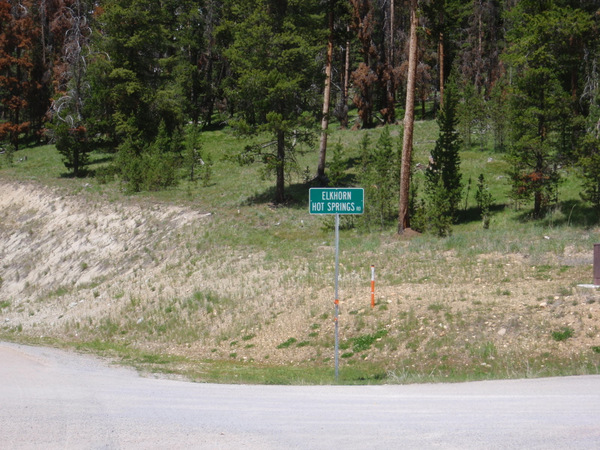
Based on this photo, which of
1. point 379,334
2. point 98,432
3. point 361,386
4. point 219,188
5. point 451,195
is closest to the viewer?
point 98,432

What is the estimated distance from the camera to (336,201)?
11477mm

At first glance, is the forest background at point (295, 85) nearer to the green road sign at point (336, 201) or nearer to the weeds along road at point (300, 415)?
the green road sign at point (336, 201)

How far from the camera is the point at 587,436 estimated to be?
6.22 metres

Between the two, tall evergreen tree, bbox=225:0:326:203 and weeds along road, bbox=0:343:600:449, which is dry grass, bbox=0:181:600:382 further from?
tall evergreen tree, bbox=225:0:326:203

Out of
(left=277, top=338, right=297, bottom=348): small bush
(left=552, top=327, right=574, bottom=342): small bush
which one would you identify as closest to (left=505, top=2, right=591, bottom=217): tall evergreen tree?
(left=552, top=327, right=574, bottom=342): small bush

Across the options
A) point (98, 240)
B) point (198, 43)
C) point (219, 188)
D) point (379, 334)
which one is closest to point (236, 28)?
point (219, 188)

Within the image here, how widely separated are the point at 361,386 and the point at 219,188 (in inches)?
990

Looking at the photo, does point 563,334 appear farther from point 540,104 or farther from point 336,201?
point 540,104

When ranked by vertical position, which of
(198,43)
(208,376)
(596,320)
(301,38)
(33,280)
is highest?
(198,43)

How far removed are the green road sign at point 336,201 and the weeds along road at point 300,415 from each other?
337 cm

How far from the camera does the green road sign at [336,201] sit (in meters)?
11.4

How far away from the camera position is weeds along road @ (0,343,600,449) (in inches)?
250

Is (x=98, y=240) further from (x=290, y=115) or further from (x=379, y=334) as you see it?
(x=379, y=334)

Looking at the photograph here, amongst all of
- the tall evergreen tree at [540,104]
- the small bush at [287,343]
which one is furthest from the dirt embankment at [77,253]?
the tall evergreen tree at [540,104]
